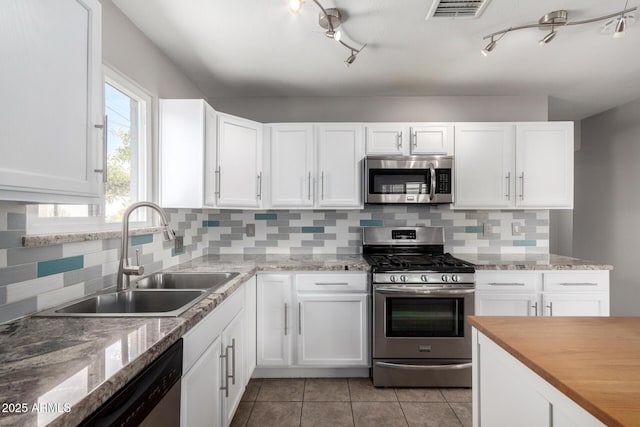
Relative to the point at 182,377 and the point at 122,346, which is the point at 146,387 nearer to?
the point at 122,346

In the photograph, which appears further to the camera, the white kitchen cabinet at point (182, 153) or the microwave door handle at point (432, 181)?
the microwave door handle at point (432, 181)

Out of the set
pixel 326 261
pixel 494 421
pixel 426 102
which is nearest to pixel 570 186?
pixel 426 102

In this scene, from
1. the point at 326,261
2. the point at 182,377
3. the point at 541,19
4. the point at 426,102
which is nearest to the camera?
the point at 182,377

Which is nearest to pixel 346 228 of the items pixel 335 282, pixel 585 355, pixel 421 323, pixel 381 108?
pixel 335 282

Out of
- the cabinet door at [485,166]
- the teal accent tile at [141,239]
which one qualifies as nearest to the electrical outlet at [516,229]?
the cabinet door at [485,166]

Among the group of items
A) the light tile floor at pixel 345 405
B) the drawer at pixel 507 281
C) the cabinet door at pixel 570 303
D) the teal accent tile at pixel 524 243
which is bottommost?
the light tile floor at pixel 345 405

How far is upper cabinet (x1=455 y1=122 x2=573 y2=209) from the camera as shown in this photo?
2.77 metres

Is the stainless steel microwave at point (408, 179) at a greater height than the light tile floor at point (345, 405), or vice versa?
the stainless steel microwave at point (408, 179)

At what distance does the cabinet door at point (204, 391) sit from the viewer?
1.21 meters

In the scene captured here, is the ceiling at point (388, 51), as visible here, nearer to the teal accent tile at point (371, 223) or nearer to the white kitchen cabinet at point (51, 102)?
the white kitchen cabinet at point (51, 102)

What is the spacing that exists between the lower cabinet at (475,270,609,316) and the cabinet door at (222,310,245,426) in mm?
1773

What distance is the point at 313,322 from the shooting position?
2459mm

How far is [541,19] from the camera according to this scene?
6.09ft

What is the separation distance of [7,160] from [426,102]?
10.2 feet
